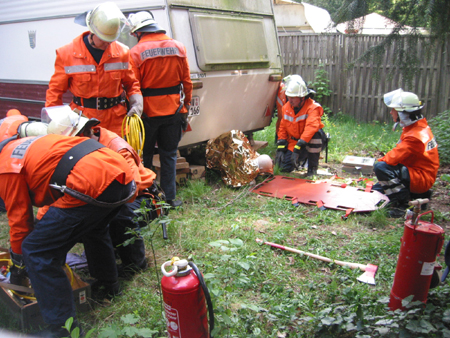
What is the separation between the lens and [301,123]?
5.94 meters

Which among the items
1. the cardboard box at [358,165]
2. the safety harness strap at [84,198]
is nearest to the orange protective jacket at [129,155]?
the safety harness strap at [84,198]

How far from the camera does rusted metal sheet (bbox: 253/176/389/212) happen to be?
15.3 ft

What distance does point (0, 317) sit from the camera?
2.69 meters

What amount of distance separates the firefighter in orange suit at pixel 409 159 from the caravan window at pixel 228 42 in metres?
2.20

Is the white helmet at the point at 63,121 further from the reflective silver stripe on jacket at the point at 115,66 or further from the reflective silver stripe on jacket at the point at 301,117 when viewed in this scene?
the reflective silver stripe on jacket at the point at 301,117

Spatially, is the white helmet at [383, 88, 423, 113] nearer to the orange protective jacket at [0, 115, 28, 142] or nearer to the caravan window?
the caravan window

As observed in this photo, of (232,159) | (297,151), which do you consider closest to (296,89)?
(297,151)

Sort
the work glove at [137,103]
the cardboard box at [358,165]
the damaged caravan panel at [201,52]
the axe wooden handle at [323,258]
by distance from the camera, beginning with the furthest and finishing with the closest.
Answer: the cardboard box at [358,165] → the damaged caravan panel at [201,52] → the work glove at [137,103] → the axe wooden handle at [323,258]

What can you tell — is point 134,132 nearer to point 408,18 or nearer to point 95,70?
point 95,70

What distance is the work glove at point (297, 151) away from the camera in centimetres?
577

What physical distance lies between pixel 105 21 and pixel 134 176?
1503mm

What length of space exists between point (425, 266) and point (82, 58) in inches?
131

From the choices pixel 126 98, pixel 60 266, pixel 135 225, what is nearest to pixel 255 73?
pixel 126 98

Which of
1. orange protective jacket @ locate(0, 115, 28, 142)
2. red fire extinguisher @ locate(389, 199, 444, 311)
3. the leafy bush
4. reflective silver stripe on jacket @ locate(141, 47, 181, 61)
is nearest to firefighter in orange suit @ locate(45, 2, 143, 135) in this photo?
reflective silver stripe on jacket @ locate(141, 47, 181, 61)
